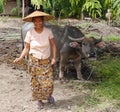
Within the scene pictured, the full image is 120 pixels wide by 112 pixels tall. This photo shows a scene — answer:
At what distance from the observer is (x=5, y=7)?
59.7 feet

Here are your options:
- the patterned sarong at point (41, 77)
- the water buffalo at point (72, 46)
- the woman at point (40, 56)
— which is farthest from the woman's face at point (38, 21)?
the water buffalo at point (72, 46)

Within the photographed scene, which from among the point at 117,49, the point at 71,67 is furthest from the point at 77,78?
the point at 117,49

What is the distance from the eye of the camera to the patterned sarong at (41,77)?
5.54 m

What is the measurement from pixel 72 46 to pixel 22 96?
1.27 metres

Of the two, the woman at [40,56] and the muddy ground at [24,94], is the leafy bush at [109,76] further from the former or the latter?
the woman at [40,56]

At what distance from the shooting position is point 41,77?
5.55m

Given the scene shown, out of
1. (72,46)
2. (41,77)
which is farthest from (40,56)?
(72,46)

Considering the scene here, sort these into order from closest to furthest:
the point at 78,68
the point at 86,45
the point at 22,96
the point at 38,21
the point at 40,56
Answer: the point at 38,21
the point at 40,56
the point at 22,96
the point at 86,45
the point at 78,68

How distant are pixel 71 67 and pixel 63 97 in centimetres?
188

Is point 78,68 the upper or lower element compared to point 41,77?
lower

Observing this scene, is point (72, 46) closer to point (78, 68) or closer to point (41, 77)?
point (78, 68)

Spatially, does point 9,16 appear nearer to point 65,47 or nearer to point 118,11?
point 65,47

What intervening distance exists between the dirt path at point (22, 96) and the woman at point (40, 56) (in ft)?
0.97

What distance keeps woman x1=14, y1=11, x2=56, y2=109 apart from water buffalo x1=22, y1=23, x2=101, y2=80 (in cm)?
128
